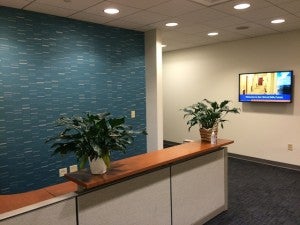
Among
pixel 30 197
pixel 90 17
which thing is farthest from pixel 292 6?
pixel 30 197

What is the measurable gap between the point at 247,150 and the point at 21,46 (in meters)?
4.62

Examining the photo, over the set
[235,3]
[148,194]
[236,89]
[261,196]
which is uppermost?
[235,3]

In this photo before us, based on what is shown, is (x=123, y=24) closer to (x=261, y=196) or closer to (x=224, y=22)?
(x=224, y=22)

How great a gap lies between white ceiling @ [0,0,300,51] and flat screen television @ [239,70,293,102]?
819mm

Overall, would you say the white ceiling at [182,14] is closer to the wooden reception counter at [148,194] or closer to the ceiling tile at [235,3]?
the ceiling tile at [235,3]

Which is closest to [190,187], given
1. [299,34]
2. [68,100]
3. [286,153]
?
[68,100]

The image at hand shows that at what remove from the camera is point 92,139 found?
1.82 metres

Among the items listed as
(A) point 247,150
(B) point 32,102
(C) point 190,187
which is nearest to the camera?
(C) point 190,187

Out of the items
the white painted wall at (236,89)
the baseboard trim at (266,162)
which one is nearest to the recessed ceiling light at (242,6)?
the white painted wall at (236,89)

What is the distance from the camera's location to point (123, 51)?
4.36 meters

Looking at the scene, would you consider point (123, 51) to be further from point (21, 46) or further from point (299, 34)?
point (299, 34)

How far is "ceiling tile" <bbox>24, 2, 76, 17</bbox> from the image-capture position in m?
3.11

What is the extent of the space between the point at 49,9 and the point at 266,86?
3.97 m

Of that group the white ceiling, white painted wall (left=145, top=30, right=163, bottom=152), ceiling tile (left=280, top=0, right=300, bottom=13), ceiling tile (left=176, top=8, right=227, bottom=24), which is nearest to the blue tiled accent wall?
the white ceiling
